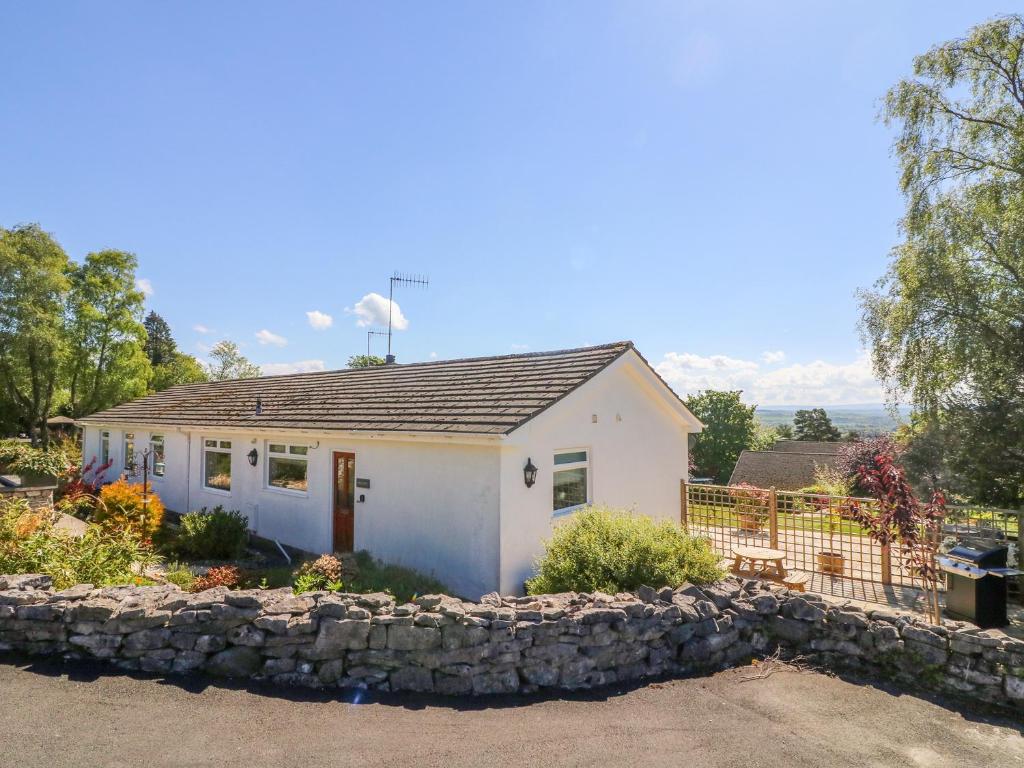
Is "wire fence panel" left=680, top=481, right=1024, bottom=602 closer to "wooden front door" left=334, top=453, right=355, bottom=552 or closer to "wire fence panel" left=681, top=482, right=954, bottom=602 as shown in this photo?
"wire fence panel" left=681, top=482, right=954, bottom=602

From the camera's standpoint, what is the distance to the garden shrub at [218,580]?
8.55 meters

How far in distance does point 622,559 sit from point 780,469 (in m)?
38.1

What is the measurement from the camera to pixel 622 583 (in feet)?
22.4

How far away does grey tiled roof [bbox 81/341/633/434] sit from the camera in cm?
993

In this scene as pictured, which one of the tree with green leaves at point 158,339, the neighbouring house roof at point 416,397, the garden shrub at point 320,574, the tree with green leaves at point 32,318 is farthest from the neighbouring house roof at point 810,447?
the tree with green leaves at point 158,339

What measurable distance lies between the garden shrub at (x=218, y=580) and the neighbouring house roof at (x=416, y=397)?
340cm

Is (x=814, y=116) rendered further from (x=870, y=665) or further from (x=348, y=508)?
(x=348, y=508)

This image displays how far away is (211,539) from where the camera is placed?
11.6 metres

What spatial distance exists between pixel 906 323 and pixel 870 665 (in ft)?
36.0

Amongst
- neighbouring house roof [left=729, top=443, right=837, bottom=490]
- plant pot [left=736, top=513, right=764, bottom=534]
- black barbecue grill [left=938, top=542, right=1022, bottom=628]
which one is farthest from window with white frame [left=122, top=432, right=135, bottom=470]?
neighbouring house roof [left=729, top=443, right=837, bottom=490]

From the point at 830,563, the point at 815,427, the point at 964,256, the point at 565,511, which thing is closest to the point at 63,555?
the point at 565,511

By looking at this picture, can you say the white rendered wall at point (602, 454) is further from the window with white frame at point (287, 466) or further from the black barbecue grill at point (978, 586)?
the window with white frame at point (287, 466)

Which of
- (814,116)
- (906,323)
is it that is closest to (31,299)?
(814,116)

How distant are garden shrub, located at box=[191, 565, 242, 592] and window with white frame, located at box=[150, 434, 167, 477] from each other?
10681 millimetres
